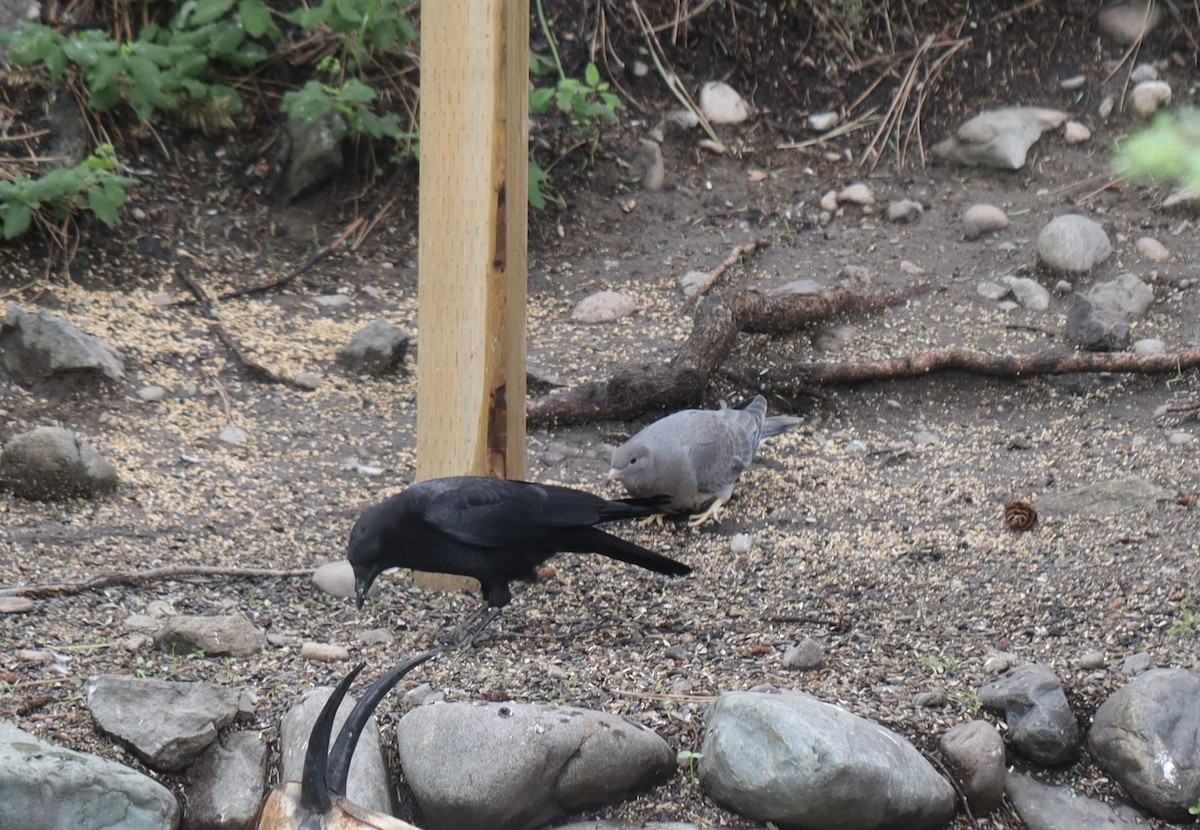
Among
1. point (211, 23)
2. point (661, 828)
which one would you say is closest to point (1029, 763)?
point (661, 828)

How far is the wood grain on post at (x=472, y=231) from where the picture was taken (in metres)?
3.56

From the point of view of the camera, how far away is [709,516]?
15.1ft

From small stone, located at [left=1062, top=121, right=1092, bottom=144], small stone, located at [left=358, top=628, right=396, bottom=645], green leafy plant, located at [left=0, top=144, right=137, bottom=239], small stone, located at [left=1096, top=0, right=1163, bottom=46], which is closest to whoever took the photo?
small stone, located at [left=358, top=628, right=396, bottom=645]

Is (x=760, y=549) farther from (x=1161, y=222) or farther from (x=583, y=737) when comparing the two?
(x=1161, y=222)

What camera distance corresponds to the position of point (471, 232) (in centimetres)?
365

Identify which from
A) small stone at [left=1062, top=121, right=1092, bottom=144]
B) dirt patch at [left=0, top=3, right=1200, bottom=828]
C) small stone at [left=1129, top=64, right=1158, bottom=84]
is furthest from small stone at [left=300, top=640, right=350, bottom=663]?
small stone at [left=1129, top=64, right=1158, bottom=84]

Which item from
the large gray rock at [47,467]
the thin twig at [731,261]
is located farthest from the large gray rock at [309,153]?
the large gray rock at [47,467]

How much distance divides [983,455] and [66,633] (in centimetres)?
325

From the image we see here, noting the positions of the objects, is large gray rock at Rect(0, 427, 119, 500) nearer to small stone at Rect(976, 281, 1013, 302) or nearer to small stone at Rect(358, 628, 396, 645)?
small stone at Rect(358, 628, 396, 645)

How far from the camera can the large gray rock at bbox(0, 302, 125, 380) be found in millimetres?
4883

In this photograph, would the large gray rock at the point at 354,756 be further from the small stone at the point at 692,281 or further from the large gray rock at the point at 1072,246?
the large gray rock at the point at 1072,246

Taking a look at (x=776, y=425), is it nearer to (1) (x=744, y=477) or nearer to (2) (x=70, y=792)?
(1) (x=744, y=477)

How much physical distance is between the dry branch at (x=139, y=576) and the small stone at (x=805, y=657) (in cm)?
144

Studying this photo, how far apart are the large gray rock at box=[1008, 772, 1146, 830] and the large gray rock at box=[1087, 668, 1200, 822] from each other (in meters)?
0.06
